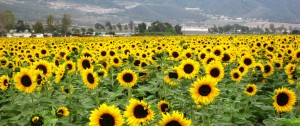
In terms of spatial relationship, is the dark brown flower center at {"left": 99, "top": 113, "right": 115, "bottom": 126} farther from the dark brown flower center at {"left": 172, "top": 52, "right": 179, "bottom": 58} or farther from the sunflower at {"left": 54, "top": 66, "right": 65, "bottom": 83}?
the dark brown flower center at {"left": 172, "top": 52, "right": 179, "bottom": 58}

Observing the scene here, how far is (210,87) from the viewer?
17.3ft

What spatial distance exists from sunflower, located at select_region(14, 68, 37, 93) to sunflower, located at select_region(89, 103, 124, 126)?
2.25m

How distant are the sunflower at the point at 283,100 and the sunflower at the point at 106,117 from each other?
248cm

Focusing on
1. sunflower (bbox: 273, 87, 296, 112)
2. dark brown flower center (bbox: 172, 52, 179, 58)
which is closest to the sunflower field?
sunflower (bbox: 273, 87, 296, 112)

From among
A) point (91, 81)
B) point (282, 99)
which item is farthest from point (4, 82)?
point (282, 99)

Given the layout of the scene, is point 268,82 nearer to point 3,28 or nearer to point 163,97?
point 163,97

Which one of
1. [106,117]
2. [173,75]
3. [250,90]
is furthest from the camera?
[173,75]

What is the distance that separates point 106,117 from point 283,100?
2671 millimetres

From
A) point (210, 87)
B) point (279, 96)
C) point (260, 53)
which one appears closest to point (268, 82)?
point (260, 53)

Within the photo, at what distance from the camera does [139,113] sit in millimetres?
4398

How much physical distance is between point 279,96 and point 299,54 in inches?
198

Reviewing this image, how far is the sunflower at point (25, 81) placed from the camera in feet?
20.4

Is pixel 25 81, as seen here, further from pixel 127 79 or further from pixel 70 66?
pixel 70 66

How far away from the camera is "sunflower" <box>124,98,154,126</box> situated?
4352mm
